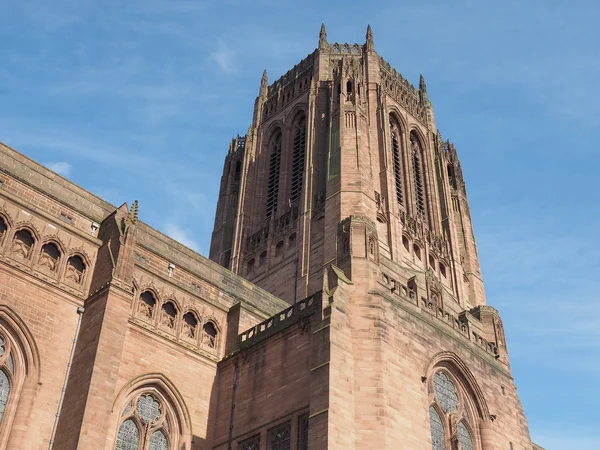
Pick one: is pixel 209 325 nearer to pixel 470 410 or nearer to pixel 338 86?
pixel 470 410

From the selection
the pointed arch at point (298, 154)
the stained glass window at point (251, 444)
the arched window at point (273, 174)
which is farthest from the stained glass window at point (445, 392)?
the arched window at point (273, 174)

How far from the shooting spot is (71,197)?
88.4 ft

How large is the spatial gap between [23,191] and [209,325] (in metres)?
8.07

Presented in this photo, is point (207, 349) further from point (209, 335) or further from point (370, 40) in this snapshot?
point (370, 40)

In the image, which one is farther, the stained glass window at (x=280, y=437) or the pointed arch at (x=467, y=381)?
the pointed arch at (x=467, y=381)

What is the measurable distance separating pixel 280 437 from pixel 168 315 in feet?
20.7

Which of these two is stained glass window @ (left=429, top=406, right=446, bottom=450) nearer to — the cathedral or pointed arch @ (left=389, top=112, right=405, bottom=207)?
the cathedral

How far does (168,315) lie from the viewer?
1064 inches

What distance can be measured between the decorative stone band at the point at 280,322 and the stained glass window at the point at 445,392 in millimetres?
4945

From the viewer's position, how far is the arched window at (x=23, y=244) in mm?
Answer: 23500

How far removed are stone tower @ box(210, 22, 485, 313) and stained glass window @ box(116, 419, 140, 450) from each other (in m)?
13.6

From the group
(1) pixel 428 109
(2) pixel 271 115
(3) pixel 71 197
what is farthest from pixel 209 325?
(1) pixel 428 109

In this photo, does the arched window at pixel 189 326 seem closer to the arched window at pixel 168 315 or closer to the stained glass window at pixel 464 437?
the arched window at pixel 168 315

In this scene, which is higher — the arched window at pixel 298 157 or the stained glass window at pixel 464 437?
the arched window at pixel 298 157
